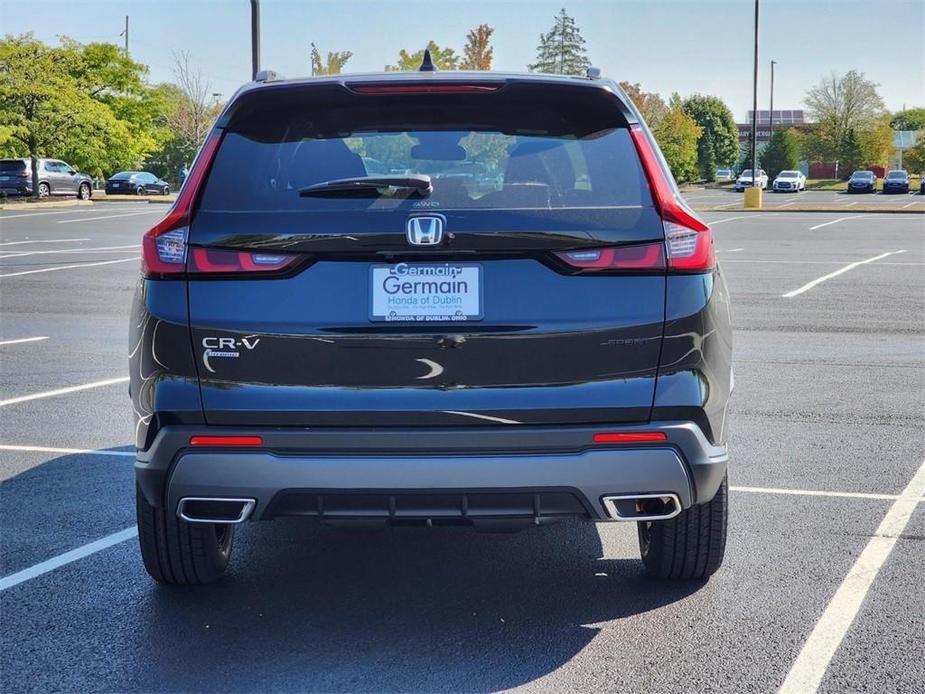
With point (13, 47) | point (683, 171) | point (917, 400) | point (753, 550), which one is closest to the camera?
point (753, 550)

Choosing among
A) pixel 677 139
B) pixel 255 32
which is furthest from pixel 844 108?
pixel 255 32

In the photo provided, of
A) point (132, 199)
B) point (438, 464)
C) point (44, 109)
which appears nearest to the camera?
point (438, 464)

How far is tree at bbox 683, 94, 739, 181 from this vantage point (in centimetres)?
11375

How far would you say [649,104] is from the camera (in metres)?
85.8

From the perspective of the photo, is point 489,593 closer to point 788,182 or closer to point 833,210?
point 833,210

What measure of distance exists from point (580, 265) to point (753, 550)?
1.79 m

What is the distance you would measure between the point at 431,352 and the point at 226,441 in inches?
26.2

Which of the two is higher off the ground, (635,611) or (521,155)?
(521,155)

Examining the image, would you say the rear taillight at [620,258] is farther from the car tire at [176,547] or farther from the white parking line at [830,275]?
the white parking line at [830,275]

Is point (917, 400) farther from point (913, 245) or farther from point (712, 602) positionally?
point (913, 245)

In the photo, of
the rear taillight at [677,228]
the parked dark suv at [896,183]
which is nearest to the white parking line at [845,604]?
the rear taillight at [677,228]

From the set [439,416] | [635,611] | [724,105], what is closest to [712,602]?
[635,611]

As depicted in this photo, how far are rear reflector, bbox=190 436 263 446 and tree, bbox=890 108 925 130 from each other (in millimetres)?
134611

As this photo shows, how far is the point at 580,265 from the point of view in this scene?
3.54 m
